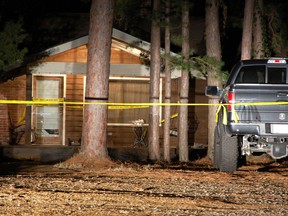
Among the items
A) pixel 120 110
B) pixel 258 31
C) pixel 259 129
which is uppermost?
pixel 258 31

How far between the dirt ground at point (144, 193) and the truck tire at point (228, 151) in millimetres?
244

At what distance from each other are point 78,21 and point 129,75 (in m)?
4.87

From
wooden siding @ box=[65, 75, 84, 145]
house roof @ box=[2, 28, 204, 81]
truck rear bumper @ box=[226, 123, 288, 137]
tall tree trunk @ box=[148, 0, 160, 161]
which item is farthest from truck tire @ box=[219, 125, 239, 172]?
wooden siding @ box=[65, 75, 84, 145]

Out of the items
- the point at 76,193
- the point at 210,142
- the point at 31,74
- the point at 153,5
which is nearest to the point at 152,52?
the point at 153,5

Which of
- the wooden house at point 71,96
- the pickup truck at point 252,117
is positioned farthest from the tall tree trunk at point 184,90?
the pickup truck at point 252,117

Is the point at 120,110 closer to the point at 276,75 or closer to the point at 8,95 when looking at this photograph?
→ the point at 8,95

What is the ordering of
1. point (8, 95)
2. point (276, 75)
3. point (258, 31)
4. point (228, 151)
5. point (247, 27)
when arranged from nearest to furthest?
1. point (228, 151)
2. point (276, 75)
3. point (247, 27)
4. point (258, 31)
5. point (8, 95)

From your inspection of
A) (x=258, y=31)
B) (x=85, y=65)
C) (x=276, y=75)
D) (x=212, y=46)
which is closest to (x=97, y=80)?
(x=276, y=75)

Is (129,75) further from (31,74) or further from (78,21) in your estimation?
(78,21)

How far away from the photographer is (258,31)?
20.3 metres

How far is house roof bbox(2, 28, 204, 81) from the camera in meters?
21.6

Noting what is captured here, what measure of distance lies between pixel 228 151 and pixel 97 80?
393cm

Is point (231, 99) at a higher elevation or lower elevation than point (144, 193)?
higher

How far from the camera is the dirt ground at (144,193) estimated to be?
885 centimetres
